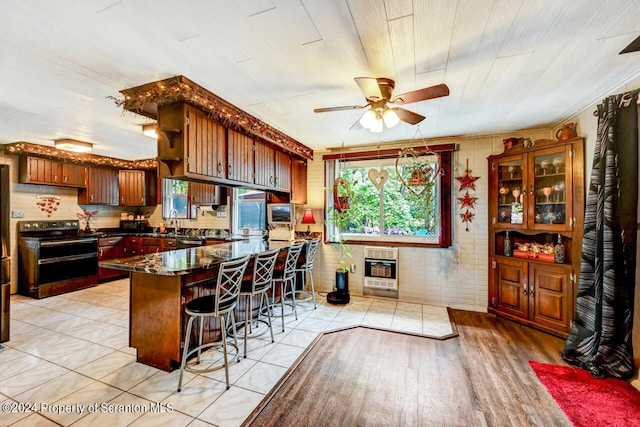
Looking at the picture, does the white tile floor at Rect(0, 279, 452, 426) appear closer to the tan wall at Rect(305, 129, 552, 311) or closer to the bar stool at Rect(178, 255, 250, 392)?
the bar stool at Rect(178, 255, 250, 392)

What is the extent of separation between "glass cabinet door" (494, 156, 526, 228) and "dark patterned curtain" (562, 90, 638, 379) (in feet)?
3.05

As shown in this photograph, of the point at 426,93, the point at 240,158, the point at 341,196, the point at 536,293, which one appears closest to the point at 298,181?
the point at 341,196

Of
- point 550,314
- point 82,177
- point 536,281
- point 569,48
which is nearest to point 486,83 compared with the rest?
point 569,48

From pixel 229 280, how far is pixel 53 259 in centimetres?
416

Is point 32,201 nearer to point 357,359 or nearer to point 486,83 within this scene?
point 357,359

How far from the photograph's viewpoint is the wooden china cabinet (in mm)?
2943

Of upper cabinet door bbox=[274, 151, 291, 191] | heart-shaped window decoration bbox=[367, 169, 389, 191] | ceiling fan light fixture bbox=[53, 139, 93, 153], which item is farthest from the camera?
upper cabinet door bbox=[274, 151, 291, 191]

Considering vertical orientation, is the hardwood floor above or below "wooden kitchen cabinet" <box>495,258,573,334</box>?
below

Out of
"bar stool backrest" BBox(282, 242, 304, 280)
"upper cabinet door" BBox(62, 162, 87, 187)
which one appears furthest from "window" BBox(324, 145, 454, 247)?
"upper cabinet door" BBox(62, 162, 87, 187)

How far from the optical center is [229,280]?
232 centimetres

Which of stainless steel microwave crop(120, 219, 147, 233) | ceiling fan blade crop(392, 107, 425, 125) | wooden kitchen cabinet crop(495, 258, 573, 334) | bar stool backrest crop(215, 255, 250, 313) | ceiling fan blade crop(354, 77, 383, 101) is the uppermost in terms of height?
ceiling fan blade crop(354, 77, 383, 101)

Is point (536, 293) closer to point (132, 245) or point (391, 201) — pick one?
point (391, 201)

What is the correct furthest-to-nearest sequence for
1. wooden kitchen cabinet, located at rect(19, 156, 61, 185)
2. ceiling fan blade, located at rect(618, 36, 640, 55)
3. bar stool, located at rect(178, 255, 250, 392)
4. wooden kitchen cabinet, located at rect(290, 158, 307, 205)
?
1. wooden kitchen cabinet, located at rect(290, 158, 307, 205)
2. wooden kitchen cabinet, located at rect(19, 156, 61, 185)
3. bar stool, located at rect(178, 255, 250, 392)
4. ceiling fan blade, located at rect(618, 36, 640, 55)

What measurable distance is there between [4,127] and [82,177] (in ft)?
6.23
